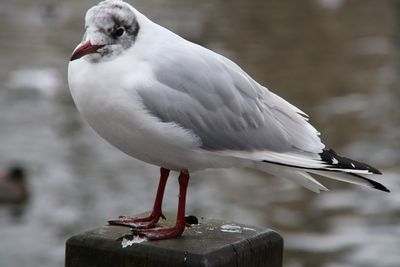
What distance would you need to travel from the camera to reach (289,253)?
25.8ft

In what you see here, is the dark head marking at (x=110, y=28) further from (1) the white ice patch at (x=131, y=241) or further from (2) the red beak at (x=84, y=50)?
(1) the white ice patch at (x=131, y=241)

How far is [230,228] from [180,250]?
0.29 metres

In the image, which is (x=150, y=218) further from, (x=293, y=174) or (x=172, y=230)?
(x=293, y=174)

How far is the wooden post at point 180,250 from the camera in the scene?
236cm

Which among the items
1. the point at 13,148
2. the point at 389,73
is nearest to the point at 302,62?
the point at 389,73

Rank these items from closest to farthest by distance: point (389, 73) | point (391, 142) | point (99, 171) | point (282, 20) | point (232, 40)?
1. point (99, 171)
2. point (391, 142)
3. point (389, 73)
4. point (232, 40)
5. point (282, 20)

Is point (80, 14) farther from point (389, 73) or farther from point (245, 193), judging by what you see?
point (245, 193)

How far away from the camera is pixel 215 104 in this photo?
2828mm

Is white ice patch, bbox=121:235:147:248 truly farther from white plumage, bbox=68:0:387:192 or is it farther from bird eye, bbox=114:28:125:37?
bird eye, bbox=114:28:125:37

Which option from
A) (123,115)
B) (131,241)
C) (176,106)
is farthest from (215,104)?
(131,241)

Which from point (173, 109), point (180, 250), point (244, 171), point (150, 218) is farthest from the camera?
point (244, 171)

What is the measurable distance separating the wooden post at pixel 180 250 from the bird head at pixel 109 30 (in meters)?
0.50

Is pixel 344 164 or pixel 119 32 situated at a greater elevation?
pixel 119 32

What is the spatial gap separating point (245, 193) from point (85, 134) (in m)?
2.95
